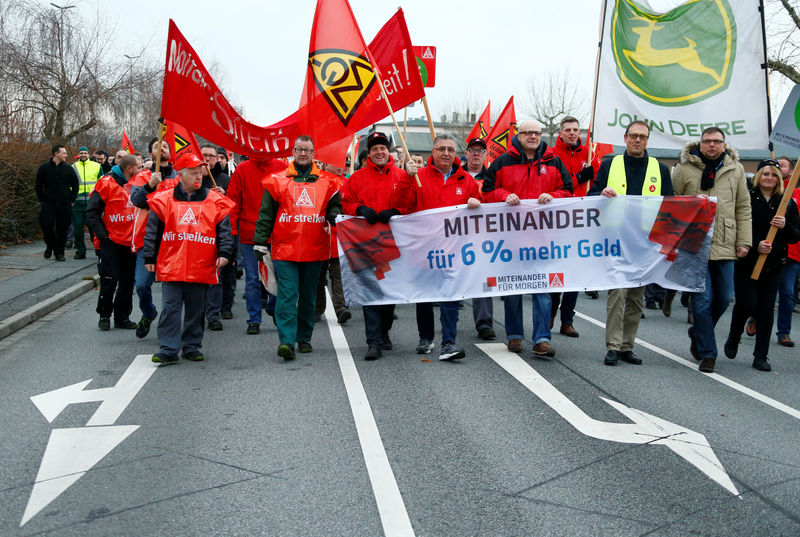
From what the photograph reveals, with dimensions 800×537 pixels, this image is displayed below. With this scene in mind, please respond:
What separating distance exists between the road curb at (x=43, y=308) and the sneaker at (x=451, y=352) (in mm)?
5015

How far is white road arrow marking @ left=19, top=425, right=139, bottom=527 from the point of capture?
4.30 metres

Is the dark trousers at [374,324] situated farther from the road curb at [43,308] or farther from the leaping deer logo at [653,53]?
the road curb at [43,308]

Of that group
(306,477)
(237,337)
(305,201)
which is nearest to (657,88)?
(305,201)

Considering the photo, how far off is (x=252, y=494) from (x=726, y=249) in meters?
5.39

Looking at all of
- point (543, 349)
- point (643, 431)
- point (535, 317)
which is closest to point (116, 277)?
point (535, 317)

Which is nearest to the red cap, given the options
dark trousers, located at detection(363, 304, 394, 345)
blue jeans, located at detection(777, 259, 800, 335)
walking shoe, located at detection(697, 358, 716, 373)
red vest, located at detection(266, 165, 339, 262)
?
red vest, located at detection(266, 165, 339, 262)

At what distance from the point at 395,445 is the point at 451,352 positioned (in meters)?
2.63

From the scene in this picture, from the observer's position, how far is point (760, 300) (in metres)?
8.01

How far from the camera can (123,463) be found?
4.82 metres

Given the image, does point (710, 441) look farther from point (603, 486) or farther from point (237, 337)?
point (237, 337)

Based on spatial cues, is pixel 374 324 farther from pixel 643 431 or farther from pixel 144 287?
pixel 643 431

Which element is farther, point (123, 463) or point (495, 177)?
point (495, 177)

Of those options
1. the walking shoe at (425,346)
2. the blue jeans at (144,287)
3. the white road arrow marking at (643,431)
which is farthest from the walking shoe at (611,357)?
the blue jeans at (144,287)

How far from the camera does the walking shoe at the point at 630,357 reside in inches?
308
